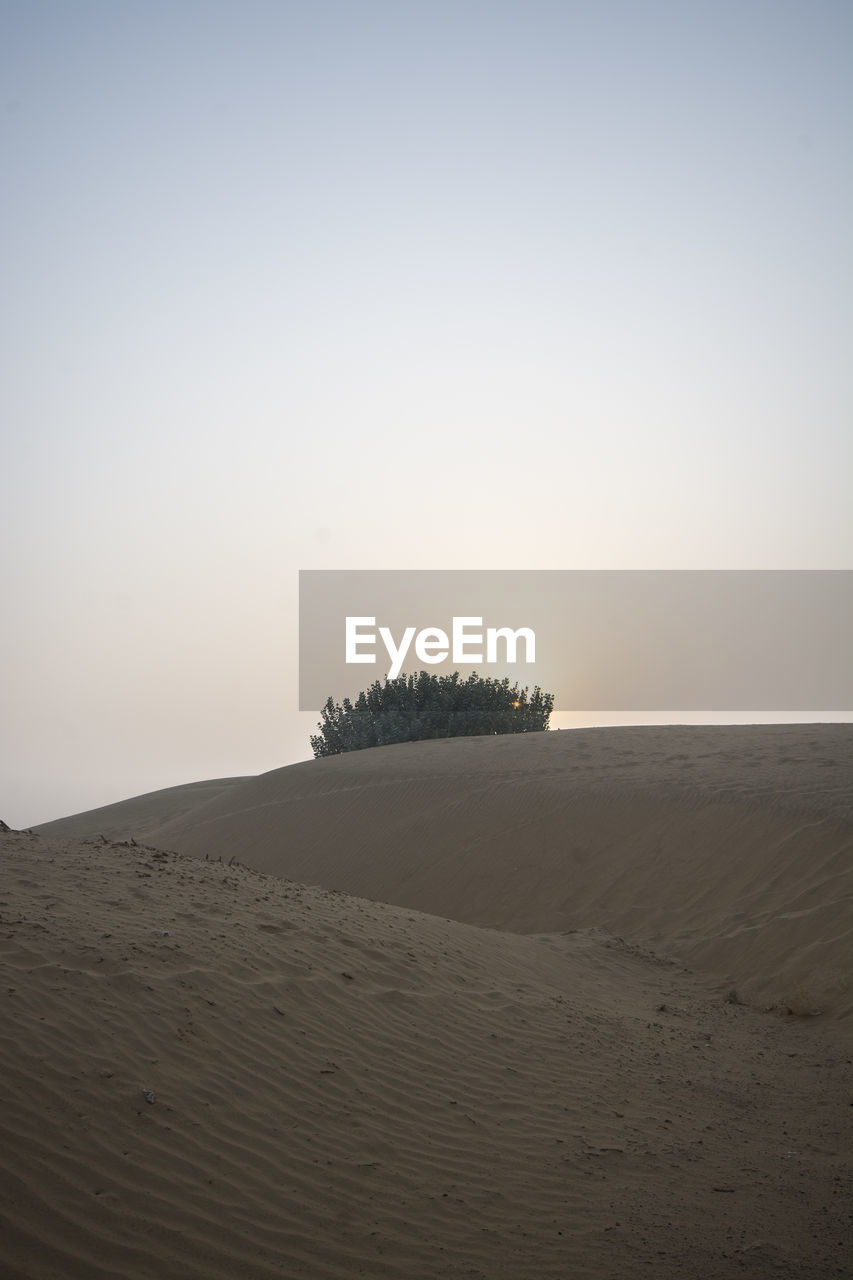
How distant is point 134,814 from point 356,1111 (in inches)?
1391

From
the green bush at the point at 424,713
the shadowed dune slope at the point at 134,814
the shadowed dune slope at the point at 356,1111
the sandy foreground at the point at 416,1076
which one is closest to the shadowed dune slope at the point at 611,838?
the sandy foreground at the point at 416,1076

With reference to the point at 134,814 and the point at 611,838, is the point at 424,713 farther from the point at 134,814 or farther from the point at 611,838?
the point at 611,838

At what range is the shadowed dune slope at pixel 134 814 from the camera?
34.6 meters

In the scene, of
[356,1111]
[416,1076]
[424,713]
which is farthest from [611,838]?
[424,713]

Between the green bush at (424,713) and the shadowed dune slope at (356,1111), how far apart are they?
31.7 m

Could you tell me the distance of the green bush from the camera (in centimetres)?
4175

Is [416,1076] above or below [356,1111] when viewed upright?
below

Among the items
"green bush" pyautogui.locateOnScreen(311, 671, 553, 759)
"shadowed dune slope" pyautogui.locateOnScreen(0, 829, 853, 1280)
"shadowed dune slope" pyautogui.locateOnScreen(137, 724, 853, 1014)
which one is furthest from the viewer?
"green bush" pyautogui.locateOnScreen(311, 671, 553, 759)

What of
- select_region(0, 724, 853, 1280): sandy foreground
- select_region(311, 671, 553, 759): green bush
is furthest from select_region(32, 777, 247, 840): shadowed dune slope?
select_region(0, 724, 853, 1280): sandy foreground

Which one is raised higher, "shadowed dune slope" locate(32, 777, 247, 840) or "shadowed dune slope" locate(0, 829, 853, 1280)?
"shadowed dune slope" locate(0, 829, 853, 1280)

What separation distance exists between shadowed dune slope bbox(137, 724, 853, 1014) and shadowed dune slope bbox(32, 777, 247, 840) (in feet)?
27.3

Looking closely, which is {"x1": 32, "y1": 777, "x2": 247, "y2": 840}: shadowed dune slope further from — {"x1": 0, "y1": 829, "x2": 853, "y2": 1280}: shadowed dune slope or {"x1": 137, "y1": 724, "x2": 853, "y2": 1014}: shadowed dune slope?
{"x1": 0, "y1": 829, "x2": 853, "y2": 1280}: shadowed dune slope

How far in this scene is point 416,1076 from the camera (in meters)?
6.94

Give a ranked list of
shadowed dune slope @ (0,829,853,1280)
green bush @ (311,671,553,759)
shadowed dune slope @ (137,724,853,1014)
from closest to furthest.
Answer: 1. shadowed dune slope @ (0,829,853,1280)
2. shadowed dune slope @ (137,724,853,1014)
3. green bush @ (311,671,553,759)
